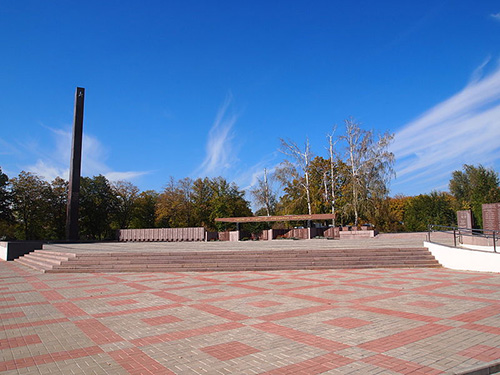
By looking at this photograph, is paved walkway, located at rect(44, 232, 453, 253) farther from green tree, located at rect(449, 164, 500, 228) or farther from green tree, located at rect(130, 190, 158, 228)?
green tree, located at rect(130, 190, 158, 228)

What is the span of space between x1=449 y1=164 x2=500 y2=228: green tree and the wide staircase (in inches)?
550

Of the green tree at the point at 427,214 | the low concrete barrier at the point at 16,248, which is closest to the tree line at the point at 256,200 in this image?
the green tree at the point at 427,214

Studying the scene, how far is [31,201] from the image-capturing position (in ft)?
126

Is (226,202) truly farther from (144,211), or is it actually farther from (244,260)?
(244,260)

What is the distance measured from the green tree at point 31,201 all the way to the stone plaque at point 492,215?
39.8m

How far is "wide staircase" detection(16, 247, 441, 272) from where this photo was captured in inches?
557

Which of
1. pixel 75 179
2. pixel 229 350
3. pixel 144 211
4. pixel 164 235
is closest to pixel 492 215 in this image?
pixel 229 350

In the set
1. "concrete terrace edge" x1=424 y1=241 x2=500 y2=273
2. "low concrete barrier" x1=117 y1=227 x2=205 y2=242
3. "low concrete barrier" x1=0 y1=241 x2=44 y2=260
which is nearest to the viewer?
"concrete terrace edge" x1=424 y1=241 x2=500 y2=273

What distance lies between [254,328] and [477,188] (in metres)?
29.9

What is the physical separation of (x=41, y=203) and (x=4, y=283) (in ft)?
100

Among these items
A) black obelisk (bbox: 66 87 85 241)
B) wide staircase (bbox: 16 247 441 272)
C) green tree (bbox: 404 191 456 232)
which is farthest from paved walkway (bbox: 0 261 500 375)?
green tree (bbox: 404 191 456 232)

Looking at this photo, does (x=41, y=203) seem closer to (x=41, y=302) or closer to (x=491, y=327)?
(x=41, y=302)

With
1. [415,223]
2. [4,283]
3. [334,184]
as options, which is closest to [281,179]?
[334,184]

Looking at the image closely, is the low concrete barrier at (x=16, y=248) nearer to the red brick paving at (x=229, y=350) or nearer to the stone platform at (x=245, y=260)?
the stone platform at (x=245, y=260)
